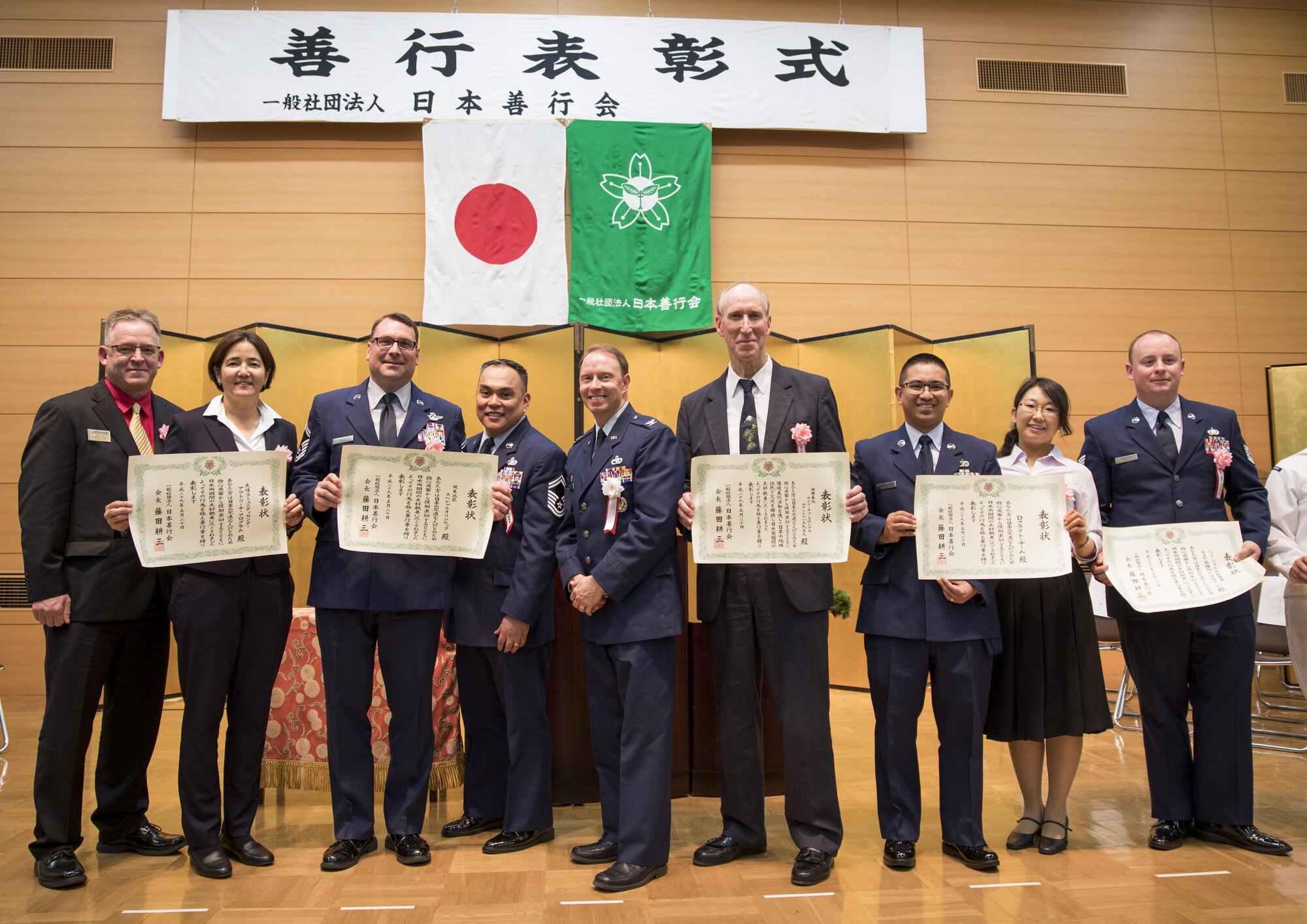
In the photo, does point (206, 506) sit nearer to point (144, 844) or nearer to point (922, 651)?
point (144, 844)

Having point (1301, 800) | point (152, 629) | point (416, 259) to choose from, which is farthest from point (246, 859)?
point (416, 259)

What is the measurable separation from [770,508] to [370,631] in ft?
4.50

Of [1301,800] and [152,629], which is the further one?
[1301,800]

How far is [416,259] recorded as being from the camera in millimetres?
6562

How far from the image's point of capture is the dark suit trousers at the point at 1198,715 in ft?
9.43

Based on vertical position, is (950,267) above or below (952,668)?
above

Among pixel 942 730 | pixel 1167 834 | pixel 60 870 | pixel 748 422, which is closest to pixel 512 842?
pixel 60 870

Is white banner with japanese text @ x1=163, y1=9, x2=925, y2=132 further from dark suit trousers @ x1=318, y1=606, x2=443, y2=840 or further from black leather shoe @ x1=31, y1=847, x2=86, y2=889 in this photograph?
black leather shoe @ x1=31, y1=847, x2=86, y2=889

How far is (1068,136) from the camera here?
23.1 ft

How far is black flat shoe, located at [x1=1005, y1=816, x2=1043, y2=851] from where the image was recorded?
113 inches

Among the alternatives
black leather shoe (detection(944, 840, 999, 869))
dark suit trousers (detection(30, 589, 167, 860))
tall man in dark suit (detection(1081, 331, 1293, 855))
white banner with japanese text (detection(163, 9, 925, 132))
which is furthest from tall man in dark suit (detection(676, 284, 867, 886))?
white banner with japanese text (detection(163, 9, 925, 132))

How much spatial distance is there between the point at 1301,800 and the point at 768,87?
5579 millimetres

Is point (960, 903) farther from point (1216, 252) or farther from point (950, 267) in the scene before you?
point (1216, 252)

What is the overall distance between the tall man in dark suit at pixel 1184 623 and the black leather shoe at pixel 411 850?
2.39 m
